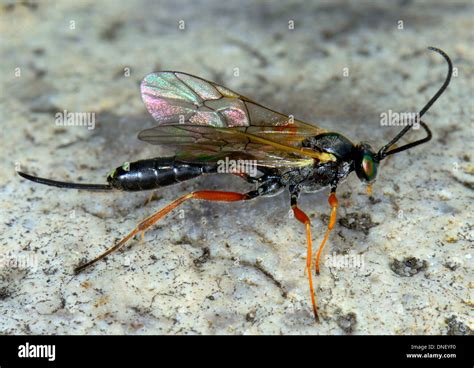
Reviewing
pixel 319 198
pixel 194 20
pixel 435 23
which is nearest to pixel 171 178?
pixel 319 198

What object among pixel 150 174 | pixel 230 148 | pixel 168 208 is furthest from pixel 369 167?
pixel 150 174

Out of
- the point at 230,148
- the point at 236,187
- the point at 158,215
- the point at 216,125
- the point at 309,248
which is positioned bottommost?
the point at 309,248

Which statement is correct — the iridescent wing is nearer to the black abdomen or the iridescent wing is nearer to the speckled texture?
the black abdomen

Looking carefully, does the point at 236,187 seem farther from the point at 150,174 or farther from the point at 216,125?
the point at 150,174

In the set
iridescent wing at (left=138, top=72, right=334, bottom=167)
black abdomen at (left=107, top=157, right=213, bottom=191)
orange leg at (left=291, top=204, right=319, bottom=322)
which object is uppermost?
iridescent wing at (left=138, top=72, right=334, bottom=167)

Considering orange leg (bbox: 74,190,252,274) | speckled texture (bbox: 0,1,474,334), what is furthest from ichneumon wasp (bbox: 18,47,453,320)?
speckled texture (bbox: 0,1,474,334)

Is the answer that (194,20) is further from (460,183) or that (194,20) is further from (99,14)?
(460,183)
